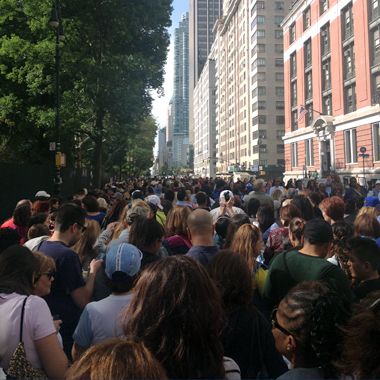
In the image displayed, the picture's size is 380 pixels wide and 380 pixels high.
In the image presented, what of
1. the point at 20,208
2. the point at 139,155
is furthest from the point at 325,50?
the point at 20,208

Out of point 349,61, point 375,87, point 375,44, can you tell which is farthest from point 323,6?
point 375,87

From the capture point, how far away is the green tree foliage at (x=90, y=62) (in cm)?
2162

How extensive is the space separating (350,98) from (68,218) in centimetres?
3969

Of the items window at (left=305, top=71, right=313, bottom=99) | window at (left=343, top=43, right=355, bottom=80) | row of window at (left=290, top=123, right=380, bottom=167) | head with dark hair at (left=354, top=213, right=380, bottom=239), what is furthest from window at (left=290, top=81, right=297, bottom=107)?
head with dark hair at (left=354, top=213, right=380, bottom=239)

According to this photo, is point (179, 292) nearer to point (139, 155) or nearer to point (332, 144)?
point (332, 144)

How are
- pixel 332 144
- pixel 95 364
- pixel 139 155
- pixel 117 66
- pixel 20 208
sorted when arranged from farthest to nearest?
pixel 139 155 → pixel 332 144 → pixel 117 66 → pixel 20 208 → pixel 95 364

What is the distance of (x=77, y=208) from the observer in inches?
181

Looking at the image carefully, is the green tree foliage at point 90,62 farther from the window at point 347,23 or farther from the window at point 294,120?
the window at point 294,120

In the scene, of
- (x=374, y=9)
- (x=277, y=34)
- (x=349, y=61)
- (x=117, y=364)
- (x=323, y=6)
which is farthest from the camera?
(x=277, y=34)

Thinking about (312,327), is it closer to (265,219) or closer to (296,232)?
(296,232)

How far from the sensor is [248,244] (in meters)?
4.62

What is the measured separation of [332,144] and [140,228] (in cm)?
4099

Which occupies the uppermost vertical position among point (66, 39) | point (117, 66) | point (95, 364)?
point (66, 39)

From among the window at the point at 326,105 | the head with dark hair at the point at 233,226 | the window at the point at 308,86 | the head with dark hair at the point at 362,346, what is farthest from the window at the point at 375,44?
the head with dark hair at the point at 362,346
